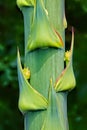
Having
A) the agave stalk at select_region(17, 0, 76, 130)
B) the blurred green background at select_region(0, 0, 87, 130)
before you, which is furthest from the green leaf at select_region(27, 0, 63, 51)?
the blurred green background at select_region(0, 0, 87, 130)

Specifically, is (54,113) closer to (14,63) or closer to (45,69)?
(45,69)

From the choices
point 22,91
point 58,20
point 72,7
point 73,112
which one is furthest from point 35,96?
point 72,7

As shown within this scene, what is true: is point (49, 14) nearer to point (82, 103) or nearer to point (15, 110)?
point (82, 103)

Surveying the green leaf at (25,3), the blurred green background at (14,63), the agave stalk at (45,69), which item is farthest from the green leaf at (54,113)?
the blurred green background at (14,63)

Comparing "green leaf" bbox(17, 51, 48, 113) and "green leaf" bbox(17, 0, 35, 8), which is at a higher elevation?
"green leaf" bbox(17, 0, 35, 8)

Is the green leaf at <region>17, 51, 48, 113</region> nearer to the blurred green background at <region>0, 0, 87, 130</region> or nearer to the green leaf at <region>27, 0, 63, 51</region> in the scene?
the green leaf at <region>27, 0, 63, 51</region>

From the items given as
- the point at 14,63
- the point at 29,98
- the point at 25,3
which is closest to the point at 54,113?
the point at 29,98

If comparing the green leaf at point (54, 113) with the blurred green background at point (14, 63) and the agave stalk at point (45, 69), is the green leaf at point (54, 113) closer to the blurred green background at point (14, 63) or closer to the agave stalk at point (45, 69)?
the agave stalk at point (45, 69)
